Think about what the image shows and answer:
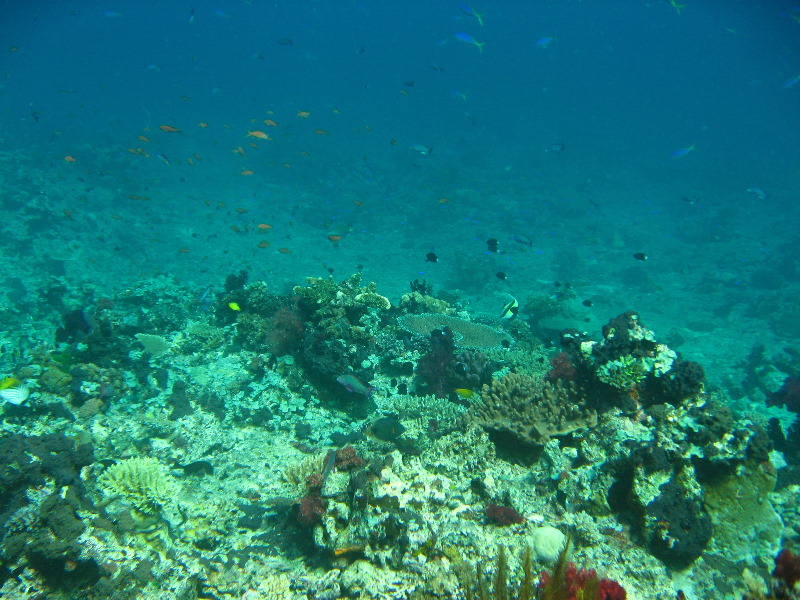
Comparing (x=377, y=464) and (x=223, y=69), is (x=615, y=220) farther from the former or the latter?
(x=223, y=69)

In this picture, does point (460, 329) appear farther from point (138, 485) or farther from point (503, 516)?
point (138, 485)

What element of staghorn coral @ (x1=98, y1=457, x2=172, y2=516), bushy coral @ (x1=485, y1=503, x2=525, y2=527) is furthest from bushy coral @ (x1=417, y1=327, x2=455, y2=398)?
staghorn coral @ (x1=98, y1=457, x2=172, y2=516)

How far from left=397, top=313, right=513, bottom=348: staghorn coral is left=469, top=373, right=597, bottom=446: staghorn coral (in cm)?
388

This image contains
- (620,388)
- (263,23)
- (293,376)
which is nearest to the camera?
(620,388)

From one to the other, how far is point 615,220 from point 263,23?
20876cm

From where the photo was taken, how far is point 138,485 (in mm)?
5105

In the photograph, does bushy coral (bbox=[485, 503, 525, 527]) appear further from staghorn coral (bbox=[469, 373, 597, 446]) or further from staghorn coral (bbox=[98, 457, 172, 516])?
staghorn coral (bbox=[98, 457, 172, 516])

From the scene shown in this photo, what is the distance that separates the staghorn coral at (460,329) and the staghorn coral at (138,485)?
6158 millimetres

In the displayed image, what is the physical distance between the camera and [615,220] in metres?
37.7

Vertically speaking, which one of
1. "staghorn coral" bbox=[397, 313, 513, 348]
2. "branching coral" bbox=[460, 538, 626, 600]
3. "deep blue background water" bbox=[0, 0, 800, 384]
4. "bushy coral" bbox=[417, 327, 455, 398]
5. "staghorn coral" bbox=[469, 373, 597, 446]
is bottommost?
"deep blue background water" bbox=[0, 0, 800, 384]

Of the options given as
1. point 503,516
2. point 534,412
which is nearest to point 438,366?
point 534,412

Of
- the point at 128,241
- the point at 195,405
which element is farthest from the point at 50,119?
the point at 195,405

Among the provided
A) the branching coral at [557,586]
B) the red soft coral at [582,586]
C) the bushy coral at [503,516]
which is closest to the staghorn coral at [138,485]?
the branching coral at [557,586]

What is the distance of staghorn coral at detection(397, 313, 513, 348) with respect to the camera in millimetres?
10164
